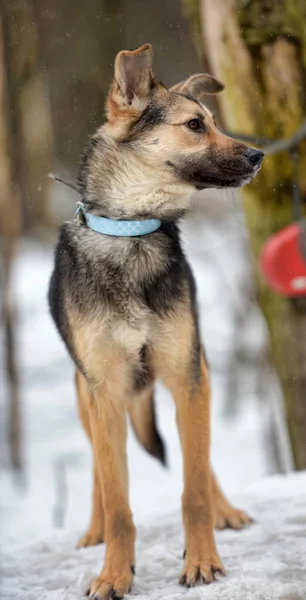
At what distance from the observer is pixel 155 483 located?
4824mm

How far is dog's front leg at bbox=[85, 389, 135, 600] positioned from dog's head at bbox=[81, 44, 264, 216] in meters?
0.54

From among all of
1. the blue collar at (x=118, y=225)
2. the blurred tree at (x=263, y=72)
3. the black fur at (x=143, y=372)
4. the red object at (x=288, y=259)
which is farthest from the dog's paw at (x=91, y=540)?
the blurred tree at (x=263, y=72)

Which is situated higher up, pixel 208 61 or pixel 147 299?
pixel 208 61

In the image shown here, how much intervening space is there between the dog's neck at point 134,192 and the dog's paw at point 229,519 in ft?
3.23

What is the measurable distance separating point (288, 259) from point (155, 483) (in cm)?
242

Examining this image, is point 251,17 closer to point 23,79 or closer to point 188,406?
point 23,79

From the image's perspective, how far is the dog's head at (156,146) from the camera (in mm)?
1861

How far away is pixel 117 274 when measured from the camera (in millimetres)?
1967

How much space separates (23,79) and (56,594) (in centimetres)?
179

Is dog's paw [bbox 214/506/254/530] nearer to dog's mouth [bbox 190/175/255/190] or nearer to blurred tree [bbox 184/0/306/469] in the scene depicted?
dog's mouth [bbox 190/175/255/190]

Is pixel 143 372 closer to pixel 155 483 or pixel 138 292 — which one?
pixel 138 292

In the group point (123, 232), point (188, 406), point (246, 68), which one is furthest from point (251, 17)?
point (188, 406)

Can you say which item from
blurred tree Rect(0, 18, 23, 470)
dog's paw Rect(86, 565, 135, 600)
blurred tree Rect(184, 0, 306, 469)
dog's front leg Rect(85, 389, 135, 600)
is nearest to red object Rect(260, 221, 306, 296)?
blurred tree Rect(184, 0, 306, 469)

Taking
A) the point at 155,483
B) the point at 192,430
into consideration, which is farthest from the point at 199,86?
the point at 155,483
